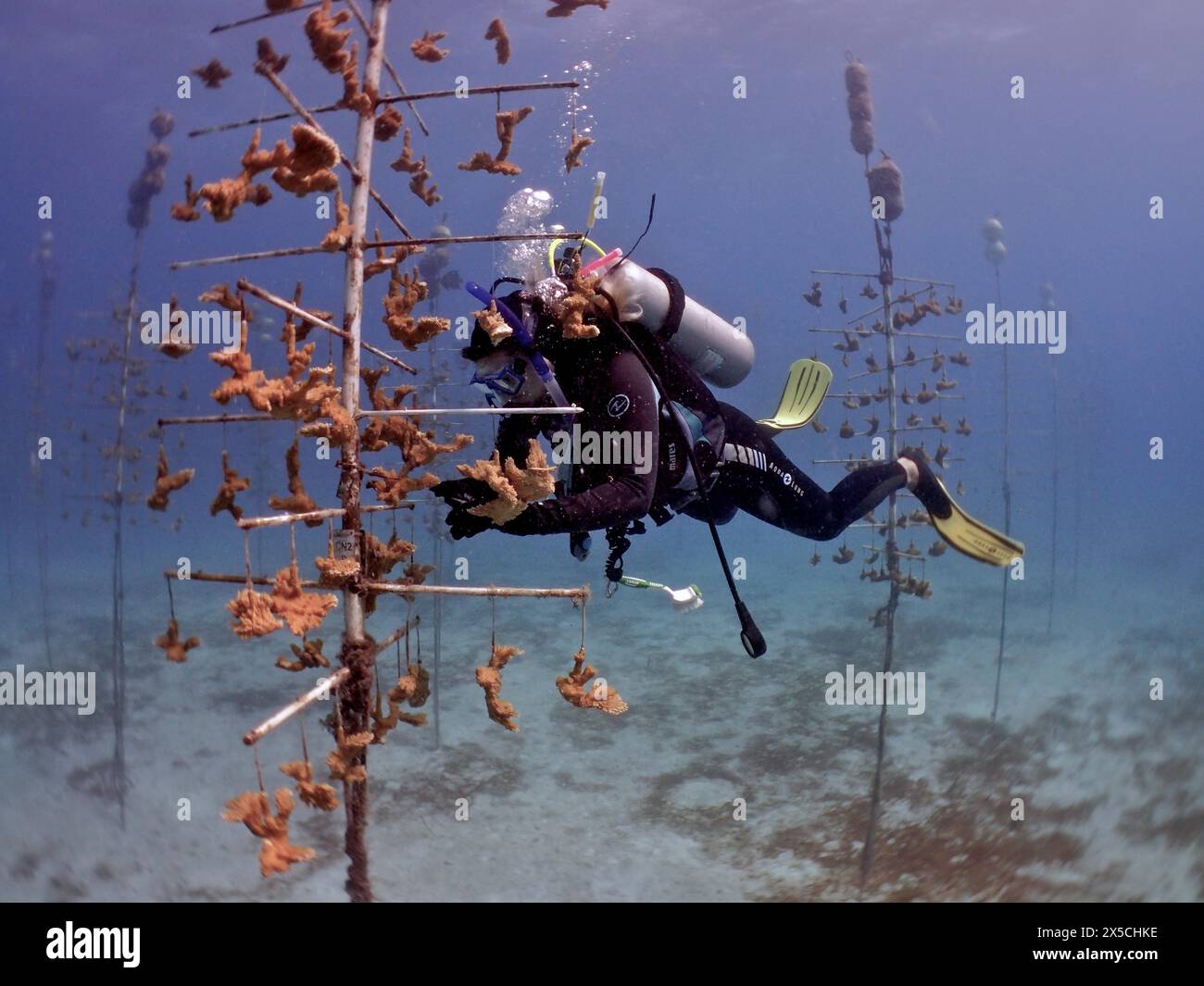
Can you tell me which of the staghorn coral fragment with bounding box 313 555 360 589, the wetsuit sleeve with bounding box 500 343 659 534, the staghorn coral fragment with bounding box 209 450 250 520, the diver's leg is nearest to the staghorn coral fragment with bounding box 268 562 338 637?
the staghorn coral fragment with bounding box 313 555 360 589

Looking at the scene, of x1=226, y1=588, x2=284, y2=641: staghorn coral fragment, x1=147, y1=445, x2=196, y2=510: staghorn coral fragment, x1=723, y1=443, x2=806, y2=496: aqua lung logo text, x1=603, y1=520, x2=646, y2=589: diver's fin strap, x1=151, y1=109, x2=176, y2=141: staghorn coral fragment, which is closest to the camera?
x1=226, y1=588, x2=284, y2=641: staghorn coral fragment

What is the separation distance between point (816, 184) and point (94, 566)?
78590mm

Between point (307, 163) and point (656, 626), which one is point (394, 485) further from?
point (656, 626)

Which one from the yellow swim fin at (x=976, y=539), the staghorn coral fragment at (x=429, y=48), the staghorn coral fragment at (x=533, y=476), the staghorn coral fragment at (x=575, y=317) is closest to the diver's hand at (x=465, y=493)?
the staghorn coral fragment at (x=533, y=476)

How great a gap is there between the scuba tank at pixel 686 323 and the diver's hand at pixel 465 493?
1668mm

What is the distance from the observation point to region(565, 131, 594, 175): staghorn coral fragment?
3275 millimetres

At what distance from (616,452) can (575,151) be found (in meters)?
1.49

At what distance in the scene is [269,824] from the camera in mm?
2514

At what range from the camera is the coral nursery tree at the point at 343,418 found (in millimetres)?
2449

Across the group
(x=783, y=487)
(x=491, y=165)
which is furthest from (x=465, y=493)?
(x=783, y=487)

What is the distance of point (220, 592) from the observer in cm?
2506

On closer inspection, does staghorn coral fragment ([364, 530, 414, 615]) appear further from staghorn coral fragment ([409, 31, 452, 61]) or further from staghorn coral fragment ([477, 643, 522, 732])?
staghorn coral fragment ([409, 31, 452, 61])

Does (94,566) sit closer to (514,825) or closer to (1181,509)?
(514,825)
